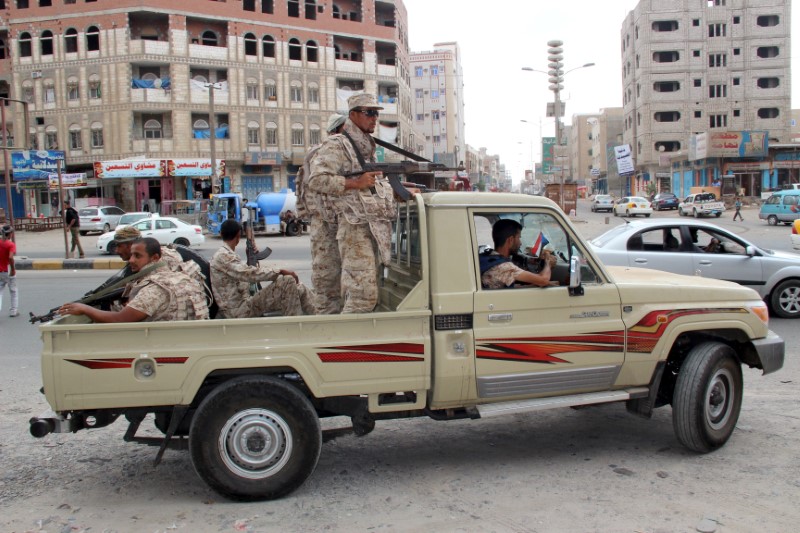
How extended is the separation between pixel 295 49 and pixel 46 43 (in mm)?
18165

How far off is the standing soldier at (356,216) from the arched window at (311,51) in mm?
51800

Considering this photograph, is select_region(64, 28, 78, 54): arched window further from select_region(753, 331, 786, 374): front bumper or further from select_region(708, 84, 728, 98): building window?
select_region(708, 84, 728, 98): building window

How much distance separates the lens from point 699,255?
30.7 ft

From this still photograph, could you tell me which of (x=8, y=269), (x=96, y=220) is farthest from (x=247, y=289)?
(x=96, y=220)

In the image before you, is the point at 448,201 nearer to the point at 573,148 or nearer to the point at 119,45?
the point at 119,45

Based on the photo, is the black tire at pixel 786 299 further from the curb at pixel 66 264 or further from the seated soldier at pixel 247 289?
the curb at pixel 66 264

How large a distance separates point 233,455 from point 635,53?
8144 centimetres

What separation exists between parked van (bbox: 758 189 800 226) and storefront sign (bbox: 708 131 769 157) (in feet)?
79.4

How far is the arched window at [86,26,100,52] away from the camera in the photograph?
157 feet

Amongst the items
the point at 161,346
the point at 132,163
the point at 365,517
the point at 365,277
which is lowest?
the point at 365,517

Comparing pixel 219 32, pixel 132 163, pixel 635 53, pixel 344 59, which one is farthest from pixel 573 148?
pixel 132 163

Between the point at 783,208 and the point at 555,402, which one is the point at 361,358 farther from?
the point at 783,208

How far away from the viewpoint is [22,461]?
4711 mm

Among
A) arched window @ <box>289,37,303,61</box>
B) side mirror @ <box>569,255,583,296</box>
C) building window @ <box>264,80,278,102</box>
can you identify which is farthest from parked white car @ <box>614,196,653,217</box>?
side mirror @ <box>569,255,583,296</box>
